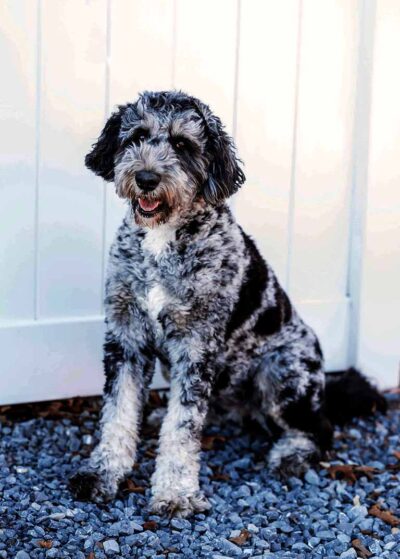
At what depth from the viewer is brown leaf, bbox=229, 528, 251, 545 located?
3975 mm

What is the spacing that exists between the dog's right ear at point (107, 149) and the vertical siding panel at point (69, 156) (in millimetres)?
660

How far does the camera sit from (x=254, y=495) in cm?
443

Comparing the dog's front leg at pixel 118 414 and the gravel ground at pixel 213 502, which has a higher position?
the dog's front leg at pixel 118 414

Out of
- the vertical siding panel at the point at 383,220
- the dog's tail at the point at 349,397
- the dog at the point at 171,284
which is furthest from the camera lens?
the vertical siding panel at the point at 383,220

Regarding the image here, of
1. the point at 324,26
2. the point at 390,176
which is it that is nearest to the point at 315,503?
the point at 390,176

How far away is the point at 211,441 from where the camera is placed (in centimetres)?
493

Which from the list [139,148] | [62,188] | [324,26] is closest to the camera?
[139,148]

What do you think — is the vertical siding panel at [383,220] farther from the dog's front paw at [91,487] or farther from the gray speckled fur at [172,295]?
the dog's front paw at [91,487]

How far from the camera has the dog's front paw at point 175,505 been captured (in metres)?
4.13

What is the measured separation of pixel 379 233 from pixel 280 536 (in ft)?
6.85

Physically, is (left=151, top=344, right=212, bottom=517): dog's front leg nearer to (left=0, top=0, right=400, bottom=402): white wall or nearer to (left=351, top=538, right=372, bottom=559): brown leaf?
(left=351, top=538, right=372, bottom=559): brown leaf

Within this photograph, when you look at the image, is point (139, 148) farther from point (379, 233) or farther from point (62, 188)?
point (379, 233)

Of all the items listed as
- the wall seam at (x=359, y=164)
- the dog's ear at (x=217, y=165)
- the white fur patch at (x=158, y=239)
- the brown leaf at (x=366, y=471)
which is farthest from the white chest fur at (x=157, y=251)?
the wall seam at (x=359, y=164)

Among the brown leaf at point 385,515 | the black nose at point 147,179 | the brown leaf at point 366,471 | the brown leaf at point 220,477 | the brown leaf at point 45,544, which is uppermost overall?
the black nose at point 147,179
